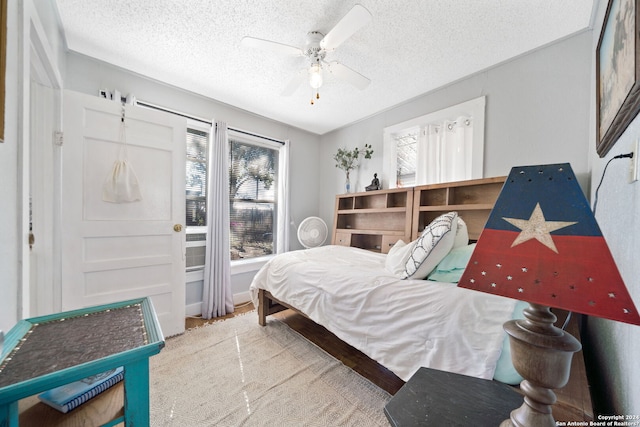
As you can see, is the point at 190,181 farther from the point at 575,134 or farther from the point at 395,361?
the point at 575,134

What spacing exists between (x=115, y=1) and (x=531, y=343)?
2604 millimetres

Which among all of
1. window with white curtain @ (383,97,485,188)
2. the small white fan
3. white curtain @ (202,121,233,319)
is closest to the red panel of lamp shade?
window with white curtain @ (383,97,485,188)

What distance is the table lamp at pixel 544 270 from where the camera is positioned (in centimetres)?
39

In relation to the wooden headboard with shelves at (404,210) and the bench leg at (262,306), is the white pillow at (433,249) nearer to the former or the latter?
the wooden headboard with shelves at (404,210)

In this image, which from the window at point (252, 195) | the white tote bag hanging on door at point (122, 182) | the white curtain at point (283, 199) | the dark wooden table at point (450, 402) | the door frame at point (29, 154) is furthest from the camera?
the white curtain at point (283, 199)

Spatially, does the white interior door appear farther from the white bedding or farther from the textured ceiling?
the white bedding

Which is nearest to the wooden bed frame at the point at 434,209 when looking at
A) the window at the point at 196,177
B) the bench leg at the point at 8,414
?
the window at the point at 196,177

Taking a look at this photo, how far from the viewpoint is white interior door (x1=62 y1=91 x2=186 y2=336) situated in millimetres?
1808

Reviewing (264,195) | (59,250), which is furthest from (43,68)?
(264,195)

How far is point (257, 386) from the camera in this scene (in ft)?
5.15

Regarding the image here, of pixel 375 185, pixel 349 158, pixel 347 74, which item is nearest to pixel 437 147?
pixel 375 185

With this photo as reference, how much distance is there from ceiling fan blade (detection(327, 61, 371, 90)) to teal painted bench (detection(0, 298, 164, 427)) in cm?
192

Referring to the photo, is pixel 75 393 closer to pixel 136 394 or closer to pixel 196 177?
pixel 136 394

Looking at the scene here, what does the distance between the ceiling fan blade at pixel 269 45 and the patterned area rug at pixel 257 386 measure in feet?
7.48
